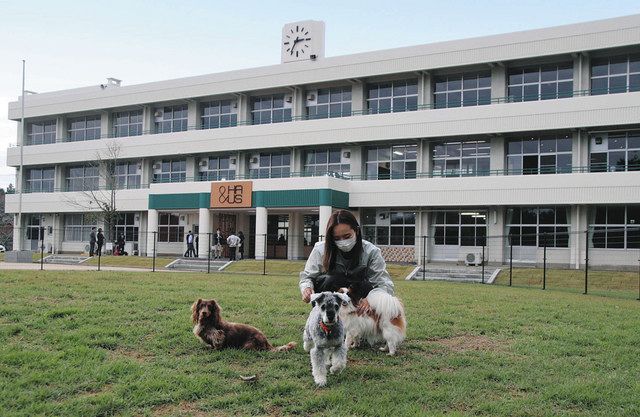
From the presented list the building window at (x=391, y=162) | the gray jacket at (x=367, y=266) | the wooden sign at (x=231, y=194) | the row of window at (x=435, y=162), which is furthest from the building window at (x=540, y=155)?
the gray jacket at (x=367, y=266)

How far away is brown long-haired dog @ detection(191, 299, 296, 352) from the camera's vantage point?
22.6 ft

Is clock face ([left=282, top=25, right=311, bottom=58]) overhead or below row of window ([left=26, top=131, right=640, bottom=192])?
overhead

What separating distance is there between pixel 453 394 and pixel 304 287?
6.57 feet

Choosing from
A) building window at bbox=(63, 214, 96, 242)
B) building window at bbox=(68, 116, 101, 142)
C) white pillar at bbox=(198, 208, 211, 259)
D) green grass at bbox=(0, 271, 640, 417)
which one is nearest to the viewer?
green grass at bbox=(0, 271, 640, 417)

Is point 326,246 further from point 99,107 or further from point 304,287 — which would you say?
point 99,107

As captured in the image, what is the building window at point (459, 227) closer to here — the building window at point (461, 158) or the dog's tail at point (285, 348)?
the building window at point (461, 158)

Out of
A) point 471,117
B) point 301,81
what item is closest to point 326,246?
point 471,117

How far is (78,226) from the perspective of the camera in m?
47.2

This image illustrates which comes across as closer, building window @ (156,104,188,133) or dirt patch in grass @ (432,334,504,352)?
dirt patch in grass @ (432,334,504,352)

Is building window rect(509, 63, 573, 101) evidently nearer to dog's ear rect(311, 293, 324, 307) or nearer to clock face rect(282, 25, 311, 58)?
clock face rect(282, 25, 311, 58)

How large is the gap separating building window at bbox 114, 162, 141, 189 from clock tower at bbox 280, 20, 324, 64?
15.3m

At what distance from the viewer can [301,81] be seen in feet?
125

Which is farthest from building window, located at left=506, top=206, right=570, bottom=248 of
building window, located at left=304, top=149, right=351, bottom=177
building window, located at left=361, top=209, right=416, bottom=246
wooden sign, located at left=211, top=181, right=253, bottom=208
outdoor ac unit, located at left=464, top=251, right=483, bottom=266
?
wooden sign, located at left=211, top=181, right=253, bottom=208

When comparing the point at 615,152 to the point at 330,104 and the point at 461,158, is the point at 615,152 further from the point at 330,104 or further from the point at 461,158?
the point at 330,104
